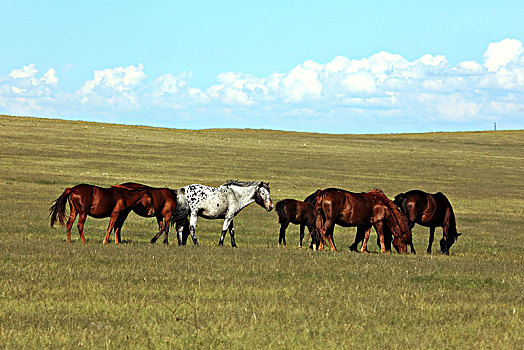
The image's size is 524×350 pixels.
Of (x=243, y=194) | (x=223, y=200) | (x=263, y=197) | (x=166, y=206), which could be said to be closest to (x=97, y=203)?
(x=166, y=206)

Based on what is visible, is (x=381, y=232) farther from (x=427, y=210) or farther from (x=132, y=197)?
(x=132, y=197)

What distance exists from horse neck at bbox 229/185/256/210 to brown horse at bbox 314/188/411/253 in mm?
2018

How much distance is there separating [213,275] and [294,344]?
4.47 m

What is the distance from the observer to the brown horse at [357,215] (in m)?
18.3

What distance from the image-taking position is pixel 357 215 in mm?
18359

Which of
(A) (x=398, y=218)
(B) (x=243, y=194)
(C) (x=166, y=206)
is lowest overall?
(A) (x=398, y=218)

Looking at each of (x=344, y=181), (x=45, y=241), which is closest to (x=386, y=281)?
(x=45, y=241)

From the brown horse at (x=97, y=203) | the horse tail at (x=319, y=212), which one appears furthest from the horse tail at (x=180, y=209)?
the horse tail at (x=319, y=212)

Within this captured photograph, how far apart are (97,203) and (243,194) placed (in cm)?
401

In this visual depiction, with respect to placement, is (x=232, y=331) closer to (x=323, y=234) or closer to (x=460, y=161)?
(x=323, y=234)

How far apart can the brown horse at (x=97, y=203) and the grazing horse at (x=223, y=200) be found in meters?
1.27

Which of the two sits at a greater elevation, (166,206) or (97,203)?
(97,203)

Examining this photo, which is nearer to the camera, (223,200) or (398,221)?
(398,221)

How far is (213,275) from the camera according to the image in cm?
1243
